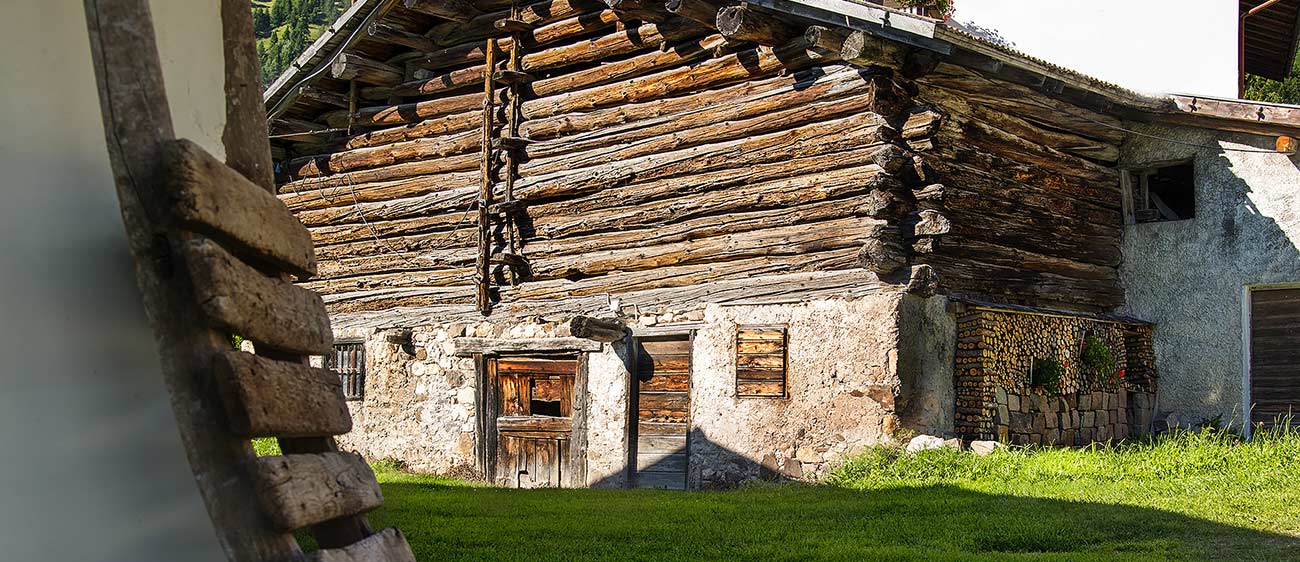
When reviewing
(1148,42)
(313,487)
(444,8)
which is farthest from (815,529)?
(1148,42)

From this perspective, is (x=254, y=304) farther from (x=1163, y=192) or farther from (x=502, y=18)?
(x=1163, y=192)

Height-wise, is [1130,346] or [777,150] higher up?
[777,150]

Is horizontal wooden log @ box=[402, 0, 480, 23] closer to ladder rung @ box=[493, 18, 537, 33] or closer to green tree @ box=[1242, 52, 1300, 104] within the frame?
ladder rung @ box=[493, 18, 537, 33]

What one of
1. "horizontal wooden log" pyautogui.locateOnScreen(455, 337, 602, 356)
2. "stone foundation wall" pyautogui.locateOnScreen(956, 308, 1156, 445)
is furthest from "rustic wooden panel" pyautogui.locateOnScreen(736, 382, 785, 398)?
"horizontal wooden log" pyautogui.locateOnScreen(455, 337, 602, 356)

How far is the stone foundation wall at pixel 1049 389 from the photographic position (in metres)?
10.9

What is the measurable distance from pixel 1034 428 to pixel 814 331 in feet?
8.26

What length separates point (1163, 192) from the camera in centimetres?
1381

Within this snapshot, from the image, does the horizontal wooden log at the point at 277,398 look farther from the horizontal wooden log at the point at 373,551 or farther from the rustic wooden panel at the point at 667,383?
the rustic wooden panel at the point at 667,383

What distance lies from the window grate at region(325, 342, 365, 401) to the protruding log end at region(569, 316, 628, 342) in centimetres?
383

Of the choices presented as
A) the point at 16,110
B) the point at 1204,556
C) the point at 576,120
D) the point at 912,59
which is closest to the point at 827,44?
the point at 912,59

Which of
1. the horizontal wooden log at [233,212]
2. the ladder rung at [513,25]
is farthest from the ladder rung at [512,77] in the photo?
the horizontal wooden log at [233,212]

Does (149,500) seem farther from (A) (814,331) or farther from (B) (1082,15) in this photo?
(B) (1082,15)

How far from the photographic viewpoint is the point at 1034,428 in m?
11.6

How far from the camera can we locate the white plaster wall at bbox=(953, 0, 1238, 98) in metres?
15.0
